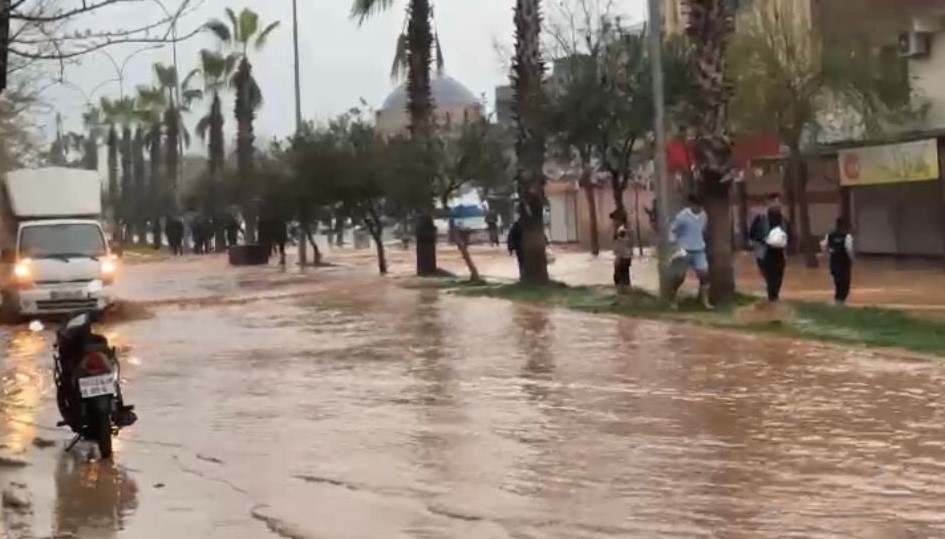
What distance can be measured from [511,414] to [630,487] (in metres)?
3.56

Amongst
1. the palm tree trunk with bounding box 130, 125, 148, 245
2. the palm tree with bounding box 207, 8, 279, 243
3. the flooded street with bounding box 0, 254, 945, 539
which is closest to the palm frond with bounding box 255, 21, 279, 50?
the palm tree with bounding box 207, 8, 279, 243

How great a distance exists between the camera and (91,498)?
10.2m

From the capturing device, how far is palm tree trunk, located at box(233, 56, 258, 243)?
6406 centimetres

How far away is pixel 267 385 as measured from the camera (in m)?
16.1

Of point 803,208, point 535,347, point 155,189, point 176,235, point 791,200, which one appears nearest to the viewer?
point 535,347

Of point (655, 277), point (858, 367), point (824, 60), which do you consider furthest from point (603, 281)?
point (858, 367)

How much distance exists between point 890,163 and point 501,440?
86.7ft

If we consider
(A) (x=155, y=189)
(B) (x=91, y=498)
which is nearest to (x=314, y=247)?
(B) (x=91, y=498)

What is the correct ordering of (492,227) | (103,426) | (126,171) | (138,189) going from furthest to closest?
1. (126,171)
2. (138,189)
3. (492,227)
4. (103,426)

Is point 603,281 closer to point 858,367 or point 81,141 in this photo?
point 858,367

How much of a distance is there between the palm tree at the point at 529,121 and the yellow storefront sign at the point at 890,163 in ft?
33.6

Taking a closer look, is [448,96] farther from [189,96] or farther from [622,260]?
[622,260]

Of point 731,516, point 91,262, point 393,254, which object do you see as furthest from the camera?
point 393,254

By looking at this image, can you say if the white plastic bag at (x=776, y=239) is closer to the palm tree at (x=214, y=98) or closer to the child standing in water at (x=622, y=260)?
the child standing in water at (x=622, y=260)
